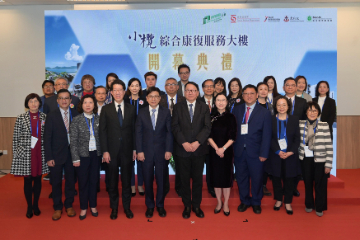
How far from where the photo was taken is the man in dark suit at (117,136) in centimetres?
331

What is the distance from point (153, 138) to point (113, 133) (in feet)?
1.63

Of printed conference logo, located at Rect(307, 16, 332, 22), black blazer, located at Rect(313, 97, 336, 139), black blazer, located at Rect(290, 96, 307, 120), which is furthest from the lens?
printed conference logo, located at Rect(307, 16, 332, 22)

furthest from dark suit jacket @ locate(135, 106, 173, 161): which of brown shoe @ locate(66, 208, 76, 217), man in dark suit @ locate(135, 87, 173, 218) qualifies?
brown shoe @ locate(66, 208, 76, 217)

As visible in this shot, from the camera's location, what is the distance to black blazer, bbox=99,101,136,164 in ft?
10.9

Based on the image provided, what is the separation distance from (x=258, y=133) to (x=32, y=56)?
568cm

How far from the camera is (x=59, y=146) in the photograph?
133 inches

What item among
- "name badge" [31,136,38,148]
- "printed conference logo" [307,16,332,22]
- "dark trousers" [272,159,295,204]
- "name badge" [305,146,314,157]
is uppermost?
"printed conference logo" [307,16,332,22]

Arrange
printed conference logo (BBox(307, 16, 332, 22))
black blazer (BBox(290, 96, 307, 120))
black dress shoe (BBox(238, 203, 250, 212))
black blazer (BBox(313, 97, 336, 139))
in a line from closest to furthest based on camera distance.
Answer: black dress shoe (BBox(238, 203, 250, 212))
black blazer (BBox(290, 96, 307, 120))
black blazer (BBox(313, 97, 336, 139))
printed conference logo (BBox(307, 16, 332, 22))

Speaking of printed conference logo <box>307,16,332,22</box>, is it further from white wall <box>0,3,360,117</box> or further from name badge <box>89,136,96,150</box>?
name badge <box>89,136,96,150</box>

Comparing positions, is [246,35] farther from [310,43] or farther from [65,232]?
[65,232]

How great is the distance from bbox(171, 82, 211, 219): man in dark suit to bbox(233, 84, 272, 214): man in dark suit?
0.47 meters

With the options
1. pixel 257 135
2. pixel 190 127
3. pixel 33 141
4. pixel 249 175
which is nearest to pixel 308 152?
pixel 257 135

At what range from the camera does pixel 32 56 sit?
641cm

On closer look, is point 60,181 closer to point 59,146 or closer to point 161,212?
point 59,146
